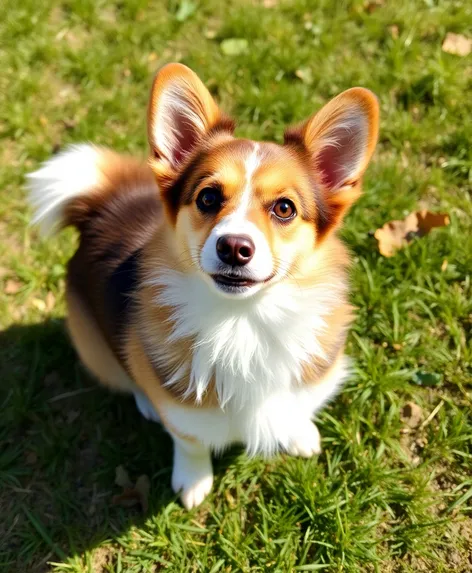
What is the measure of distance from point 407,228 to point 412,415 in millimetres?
1379

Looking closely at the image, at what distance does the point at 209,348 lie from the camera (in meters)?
2.71

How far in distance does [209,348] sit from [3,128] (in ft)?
11.3

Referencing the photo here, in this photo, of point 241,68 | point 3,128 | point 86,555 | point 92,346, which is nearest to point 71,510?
point 86,555

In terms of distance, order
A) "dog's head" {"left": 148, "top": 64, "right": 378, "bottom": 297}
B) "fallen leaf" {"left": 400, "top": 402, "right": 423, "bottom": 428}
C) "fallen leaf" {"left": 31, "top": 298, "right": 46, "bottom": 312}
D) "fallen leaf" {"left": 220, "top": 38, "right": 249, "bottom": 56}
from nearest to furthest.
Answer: "dog's head" {"left": 148, "top": 64, "right": 378, "bottom": 297} → "fallen leaf" {"left": 400, "top": 402, "right": 423, "bottom": 428} → "fallen leaf" {"left": 31, "top": 298, "right": 46, "bottom": 312} → "fallen leaf" {"left": 220, "top": 38, "right": 249, "bottom": 56}

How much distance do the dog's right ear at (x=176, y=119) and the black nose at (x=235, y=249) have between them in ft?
1.97

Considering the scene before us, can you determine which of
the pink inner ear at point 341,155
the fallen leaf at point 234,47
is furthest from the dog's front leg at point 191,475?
the fallen leaf at point 234,47

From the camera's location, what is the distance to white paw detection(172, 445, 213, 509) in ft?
10.8

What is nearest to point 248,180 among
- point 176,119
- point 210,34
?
point 176,119

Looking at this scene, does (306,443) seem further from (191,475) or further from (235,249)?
(235,249)

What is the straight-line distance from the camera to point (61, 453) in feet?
12.1

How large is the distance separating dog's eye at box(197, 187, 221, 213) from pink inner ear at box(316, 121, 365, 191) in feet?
1.93

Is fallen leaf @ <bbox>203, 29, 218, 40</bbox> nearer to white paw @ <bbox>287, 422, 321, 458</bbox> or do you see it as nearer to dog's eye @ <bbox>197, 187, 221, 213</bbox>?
dog's eye @ <bbox>197, 187, 221, 213</bbox>

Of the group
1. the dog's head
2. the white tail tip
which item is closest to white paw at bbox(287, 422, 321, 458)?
the dog's head

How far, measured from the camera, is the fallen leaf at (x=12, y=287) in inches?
169
